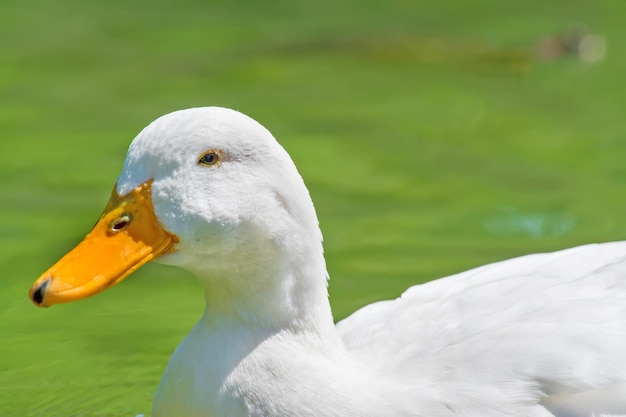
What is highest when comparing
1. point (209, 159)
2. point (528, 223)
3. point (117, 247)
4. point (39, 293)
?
point (528, 223)

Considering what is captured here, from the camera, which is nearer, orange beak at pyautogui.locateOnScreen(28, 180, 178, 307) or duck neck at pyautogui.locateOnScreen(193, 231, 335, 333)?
orange beak at pyautogui.locateOnScreen(28, 180, 178, 307)

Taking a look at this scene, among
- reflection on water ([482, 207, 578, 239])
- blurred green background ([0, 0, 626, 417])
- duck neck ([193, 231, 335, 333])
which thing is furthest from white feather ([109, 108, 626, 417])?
reflection on water ([482, 207, 578, 239])

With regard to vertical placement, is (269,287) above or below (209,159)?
below

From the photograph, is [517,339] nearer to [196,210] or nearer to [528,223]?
[196,210]

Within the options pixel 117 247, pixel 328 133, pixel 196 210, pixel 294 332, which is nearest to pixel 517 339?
pixel 294 332

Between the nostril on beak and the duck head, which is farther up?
the duck head

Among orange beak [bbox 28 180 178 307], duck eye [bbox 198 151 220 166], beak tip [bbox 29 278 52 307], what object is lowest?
beak tip [bbox 29 278 52 307]

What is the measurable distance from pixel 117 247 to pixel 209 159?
0.35 m

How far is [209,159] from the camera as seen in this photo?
3676 mm

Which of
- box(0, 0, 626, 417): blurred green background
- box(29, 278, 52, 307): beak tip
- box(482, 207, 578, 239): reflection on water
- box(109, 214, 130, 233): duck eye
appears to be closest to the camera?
box(29, 278, 52, 307): beak tip

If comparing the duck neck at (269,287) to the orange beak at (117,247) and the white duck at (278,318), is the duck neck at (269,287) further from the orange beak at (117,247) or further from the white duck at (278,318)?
the orange beak at (117,247)

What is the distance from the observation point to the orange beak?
143 inches

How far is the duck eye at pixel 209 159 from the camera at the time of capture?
144 inches

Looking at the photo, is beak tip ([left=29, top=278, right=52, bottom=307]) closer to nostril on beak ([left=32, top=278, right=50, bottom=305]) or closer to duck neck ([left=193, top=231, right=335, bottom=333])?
nostril on beak ([left=32, top=278, right=50, bottom=305])
